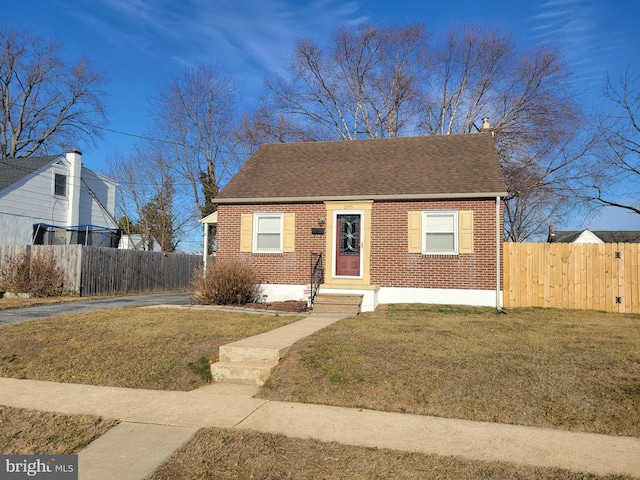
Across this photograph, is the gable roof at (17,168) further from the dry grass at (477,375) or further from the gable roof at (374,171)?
the dry grass at (477,375)

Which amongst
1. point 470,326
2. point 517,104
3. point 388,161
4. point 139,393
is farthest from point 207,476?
point 517,104

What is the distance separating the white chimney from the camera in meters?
24.3

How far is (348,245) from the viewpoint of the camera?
45.2ft

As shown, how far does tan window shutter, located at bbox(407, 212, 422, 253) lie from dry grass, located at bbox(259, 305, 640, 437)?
15.6ft

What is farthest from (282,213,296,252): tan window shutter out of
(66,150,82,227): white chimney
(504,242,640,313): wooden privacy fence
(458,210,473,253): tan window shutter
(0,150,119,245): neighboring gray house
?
(66,150,82,227): white chimney

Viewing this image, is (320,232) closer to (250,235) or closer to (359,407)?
(250,235)

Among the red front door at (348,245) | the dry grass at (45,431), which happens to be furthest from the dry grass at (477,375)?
the red front door at (348,245)

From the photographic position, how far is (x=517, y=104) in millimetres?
25391

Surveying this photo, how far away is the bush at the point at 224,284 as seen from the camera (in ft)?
41.5

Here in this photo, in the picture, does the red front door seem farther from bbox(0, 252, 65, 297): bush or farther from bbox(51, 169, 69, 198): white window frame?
bbox(51, 169, 69, 198): white window frame

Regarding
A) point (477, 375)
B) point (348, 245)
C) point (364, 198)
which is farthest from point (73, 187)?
point (477, 375)

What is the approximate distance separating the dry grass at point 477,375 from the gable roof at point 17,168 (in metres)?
19.1

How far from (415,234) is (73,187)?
18876 mm

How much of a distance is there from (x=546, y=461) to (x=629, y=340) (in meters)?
5.06
